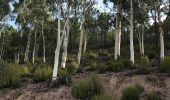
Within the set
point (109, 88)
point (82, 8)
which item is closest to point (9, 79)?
point (109, 88)

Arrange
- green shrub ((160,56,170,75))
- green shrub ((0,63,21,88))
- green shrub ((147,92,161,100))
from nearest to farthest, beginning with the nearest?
green shrub ((147,92,161,100))
green shrub ((160,56,170,75))
green shrub ((0,63,21,88))

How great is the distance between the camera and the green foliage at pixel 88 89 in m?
15.7

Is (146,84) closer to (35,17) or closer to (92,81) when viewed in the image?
(92,81)

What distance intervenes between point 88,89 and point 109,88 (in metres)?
1.53

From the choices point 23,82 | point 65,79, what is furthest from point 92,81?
point 23,82

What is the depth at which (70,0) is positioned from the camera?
22.9 meters

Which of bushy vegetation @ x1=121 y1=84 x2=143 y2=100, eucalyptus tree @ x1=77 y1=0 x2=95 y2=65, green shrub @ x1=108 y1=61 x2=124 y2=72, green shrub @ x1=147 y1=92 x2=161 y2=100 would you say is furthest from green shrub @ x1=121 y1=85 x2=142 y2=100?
eucalyptus tree @ x1=77 y1=0 x2=95 y2=65

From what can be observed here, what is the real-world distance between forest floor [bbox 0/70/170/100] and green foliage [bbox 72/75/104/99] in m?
0.46

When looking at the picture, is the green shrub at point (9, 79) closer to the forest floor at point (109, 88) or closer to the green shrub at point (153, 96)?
the forest floor at point (109, 88)

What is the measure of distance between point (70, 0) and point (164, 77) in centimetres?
840

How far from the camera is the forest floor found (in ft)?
53.5

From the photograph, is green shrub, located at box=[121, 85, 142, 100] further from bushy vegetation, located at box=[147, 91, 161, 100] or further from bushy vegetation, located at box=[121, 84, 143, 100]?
bushy vegetation, located at box=[147, 91, 161, 100]

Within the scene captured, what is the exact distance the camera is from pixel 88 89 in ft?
→ 51.8

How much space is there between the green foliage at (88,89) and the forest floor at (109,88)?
0.46 m
